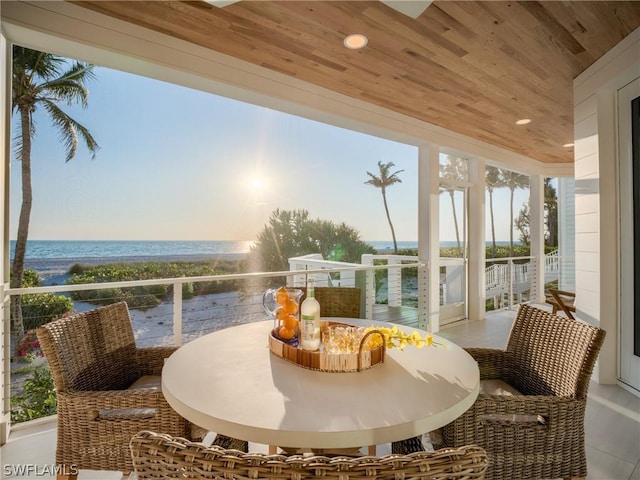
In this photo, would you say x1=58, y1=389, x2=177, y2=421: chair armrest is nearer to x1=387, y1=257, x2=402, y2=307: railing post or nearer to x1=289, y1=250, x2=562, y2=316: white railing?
x1=289, y1=250, x2=562, y2=316: white railing

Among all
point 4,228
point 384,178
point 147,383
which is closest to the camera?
point 147,383

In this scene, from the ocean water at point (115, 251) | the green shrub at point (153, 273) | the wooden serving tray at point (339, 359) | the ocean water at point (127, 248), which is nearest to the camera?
the wooden serving tray at point (339, 359)

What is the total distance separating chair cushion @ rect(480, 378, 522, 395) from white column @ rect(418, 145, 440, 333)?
259cm

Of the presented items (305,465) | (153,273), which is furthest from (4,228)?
(153,273)

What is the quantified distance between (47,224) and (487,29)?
1659 centimetres

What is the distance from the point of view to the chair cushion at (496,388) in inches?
58.9

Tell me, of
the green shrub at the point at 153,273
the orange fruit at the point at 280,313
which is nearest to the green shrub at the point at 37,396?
the orange fruit at the point at 280,313

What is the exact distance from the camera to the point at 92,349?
1.45m

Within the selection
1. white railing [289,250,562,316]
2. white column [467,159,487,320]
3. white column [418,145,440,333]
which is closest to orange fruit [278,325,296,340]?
white railing [289,250,562,316]

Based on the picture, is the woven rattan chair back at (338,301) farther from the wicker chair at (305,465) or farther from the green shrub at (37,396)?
the green shrub at (37,396)

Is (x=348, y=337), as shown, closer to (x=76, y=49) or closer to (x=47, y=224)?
(x=76, y=49)

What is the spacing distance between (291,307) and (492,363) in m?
1.10

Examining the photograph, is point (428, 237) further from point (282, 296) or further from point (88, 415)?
point (88, 415)

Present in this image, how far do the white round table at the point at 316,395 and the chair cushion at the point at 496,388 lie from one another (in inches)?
15.5
